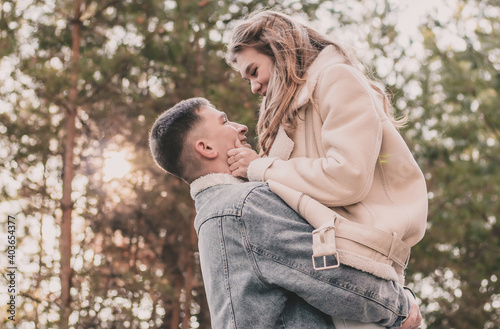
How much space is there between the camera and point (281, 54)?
242 cm

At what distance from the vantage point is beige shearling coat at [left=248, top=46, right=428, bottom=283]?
196cm

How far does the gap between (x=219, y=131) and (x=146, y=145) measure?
6022 mm

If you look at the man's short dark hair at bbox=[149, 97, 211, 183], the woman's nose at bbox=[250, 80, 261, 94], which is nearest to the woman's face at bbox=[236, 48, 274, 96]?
the woman's nose at bbox=[250, 80, 261, 94]

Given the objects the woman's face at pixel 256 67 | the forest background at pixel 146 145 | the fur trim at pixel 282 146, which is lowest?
the forest background at pixel 146 145

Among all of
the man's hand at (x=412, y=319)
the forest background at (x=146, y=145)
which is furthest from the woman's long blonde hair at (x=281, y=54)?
the forest background at (x=146, y=145)

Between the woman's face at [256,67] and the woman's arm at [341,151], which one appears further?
the woman's face at [256,67]

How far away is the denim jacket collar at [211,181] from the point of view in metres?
2.28

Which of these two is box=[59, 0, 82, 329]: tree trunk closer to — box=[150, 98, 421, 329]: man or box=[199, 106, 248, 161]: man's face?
box=[199, 106, 248, 161]: man's face

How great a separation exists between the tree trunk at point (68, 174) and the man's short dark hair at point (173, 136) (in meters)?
3.98

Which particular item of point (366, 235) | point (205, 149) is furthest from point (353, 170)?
point (205, 149)

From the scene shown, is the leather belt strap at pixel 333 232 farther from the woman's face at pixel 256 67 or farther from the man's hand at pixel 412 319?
the woman's face at pixel 256 67

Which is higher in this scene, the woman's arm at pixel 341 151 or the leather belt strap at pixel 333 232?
the woman's arm at pixel 341 151

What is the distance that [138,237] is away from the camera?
9.14 meters

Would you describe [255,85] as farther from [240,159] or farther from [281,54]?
[240,159]
